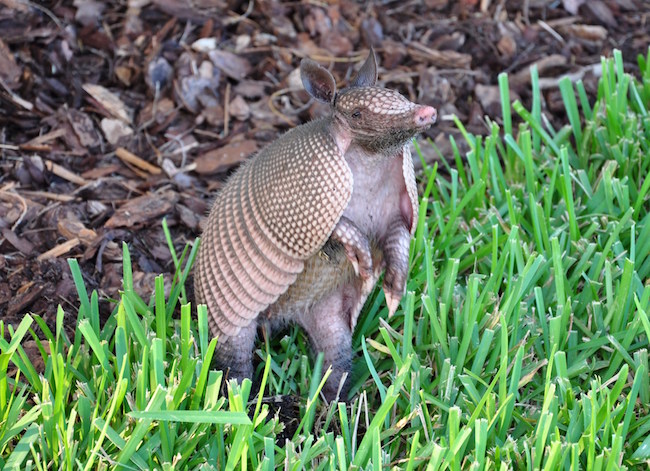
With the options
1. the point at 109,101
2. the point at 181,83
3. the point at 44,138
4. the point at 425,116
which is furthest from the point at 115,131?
the point at 425,116

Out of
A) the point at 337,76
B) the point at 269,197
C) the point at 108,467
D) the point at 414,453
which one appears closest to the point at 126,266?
the point at 269,197

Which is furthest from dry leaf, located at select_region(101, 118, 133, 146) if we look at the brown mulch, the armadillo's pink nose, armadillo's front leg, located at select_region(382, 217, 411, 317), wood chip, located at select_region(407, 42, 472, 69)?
the armadillo's pink nose

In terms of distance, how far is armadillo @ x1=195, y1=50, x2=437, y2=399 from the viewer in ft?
11.1

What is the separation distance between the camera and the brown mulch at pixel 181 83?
186 inches

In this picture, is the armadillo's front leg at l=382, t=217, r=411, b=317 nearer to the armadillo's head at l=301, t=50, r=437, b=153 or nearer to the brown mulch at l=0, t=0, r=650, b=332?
the armadillo's head at l=301, t=50, r=437, b=153

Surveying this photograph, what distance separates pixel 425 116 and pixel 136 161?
248cm

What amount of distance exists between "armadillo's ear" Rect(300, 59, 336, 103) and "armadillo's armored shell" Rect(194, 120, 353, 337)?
11cm

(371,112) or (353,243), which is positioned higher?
(371,112)

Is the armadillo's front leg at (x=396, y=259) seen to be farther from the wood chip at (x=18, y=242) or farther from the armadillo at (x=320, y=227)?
the wood chip at (x=18, y=242)

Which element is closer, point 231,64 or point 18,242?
point 18,242

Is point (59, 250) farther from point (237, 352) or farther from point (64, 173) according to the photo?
point (237, 352)

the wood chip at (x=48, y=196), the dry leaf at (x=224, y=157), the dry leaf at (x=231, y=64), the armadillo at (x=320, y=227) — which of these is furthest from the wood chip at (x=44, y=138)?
the armadillo at (x=320, y=227)

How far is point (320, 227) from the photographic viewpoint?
340 centimetres

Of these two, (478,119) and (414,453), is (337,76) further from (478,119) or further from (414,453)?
(414,453)
